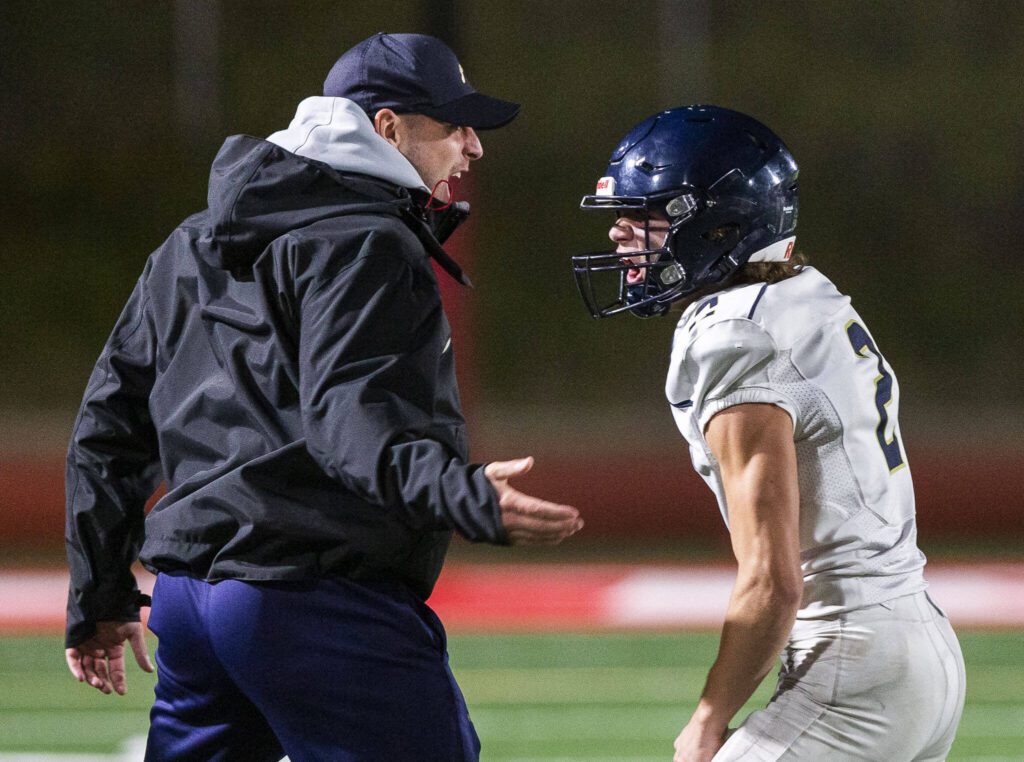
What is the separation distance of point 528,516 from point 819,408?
1.61ft

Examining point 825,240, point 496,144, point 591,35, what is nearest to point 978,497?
point 825,240

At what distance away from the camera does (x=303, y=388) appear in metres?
2.23

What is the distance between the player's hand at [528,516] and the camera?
2.03 meters

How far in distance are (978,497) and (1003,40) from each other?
43.1ft

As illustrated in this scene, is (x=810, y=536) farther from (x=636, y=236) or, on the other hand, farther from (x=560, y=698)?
(x=560, y=698)

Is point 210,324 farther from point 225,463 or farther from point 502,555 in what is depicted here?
point 502,555

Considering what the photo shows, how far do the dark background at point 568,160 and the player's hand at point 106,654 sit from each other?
12.5 metres

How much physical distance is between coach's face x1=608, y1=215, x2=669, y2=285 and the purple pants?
26.5 inches

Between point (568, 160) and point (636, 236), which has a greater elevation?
point (636, 236)

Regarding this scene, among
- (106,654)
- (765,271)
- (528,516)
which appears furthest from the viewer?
(106,654)

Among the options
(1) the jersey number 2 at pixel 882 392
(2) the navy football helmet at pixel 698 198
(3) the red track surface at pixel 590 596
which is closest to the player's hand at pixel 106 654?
(2) the navy football helmet at pixel 698 198

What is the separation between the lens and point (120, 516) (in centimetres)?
269

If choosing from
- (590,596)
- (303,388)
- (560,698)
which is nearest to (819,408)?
(303,388)

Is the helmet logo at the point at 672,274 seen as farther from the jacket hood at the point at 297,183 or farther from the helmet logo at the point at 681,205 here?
the jacket hood at the point at 297,183
